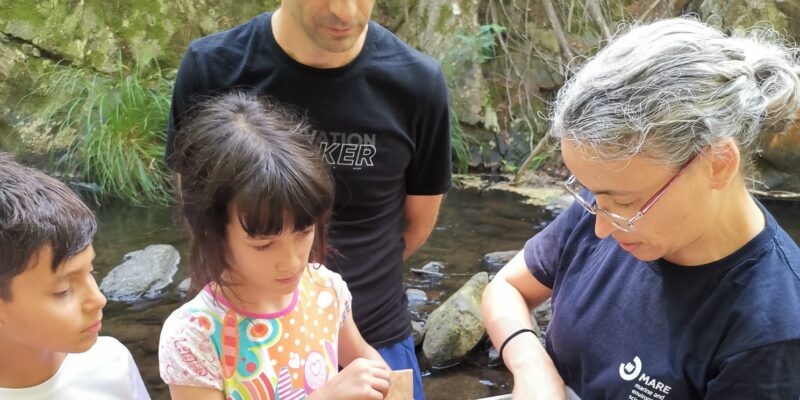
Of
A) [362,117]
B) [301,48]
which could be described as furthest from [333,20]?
[362,117]

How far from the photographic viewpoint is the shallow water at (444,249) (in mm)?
3059

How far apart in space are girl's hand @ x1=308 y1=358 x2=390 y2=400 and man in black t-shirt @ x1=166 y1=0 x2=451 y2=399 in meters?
0.45

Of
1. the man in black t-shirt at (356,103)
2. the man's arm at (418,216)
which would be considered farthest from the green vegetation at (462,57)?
the man in black t-shirt at (356,103)

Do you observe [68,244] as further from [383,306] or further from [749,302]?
[749,302]

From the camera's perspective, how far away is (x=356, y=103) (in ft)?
5.17

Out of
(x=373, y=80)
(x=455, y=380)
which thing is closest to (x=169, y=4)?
(x=455, y=380)

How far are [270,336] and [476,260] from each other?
2.85 metres

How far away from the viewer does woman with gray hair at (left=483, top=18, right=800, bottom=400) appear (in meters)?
1.10

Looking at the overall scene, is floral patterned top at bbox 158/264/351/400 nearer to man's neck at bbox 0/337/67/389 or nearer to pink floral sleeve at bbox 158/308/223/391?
pink floral sleeve at bbox 158/308/223/391

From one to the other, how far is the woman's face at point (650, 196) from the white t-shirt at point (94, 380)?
891mm

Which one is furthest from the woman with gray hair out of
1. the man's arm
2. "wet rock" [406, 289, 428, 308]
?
"wet rock" [406, 289, 428, 308]

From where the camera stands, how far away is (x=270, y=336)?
1.29 meters

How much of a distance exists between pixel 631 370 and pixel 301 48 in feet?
2.93

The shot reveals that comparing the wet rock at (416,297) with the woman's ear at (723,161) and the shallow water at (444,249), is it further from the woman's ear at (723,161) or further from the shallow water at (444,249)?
the woman's ear at (723,161)
